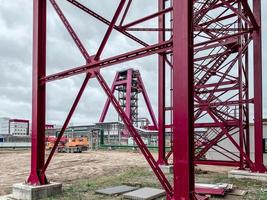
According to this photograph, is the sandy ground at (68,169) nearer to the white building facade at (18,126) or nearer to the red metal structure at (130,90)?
the red metal structure at (130,90)

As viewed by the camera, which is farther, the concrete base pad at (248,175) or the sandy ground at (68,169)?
the sandy ground at (68,169)

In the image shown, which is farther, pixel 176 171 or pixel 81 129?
pixel 81 129

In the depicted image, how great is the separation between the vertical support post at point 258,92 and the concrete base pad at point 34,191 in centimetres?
835

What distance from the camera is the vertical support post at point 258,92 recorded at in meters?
12.9

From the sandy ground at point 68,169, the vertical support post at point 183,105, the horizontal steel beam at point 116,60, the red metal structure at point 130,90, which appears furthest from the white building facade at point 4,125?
the vertical support post at point 183,105

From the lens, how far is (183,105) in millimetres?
6055

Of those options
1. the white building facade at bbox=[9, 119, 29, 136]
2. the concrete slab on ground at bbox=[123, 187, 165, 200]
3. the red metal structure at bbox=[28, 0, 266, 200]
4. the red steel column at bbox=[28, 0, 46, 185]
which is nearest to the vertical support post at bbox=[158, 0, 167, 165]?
the red metal structure at bbox=[28, 0, 266, 200]

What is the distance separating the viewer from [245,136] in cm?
1480

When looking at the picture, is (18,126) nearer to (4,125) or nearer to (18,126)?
(18,126)

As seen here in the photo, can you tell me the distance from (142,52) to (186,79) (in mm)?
1773

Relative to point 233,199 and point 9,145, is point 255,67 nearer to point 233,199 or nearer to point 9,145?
point 233,199

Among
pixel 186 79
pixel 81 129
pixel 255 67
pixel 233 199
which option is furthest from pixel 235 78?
pixel 81 129

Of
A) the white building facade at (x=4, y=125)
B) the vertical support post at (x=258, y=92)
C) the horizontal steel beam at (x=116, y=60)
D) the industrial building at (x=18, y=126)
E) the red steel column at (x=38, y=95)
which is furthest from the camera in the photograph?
the white building facade at (x=4, y=125)

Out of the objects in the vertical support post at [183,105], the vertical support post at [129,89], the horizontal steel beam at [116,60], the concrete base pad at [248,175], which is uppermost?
the vertical support post at [129,89]
